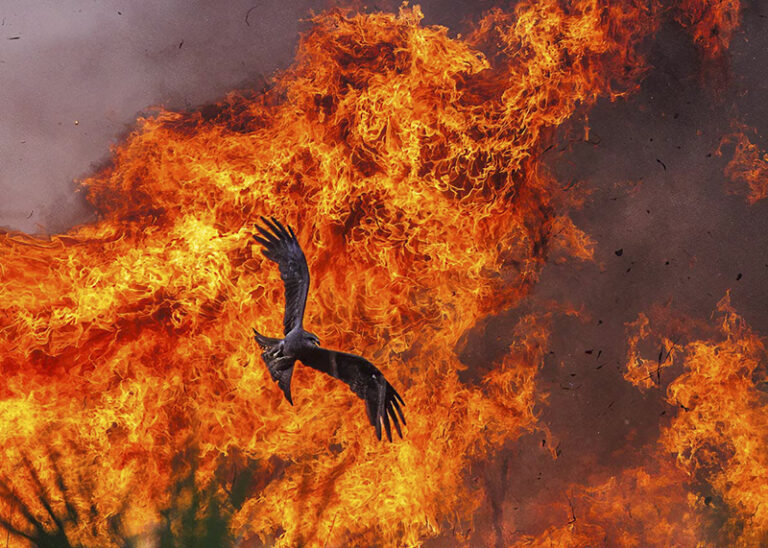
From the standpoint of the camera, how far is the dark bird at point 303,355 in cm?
497

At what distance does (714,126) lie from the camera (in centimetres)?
650

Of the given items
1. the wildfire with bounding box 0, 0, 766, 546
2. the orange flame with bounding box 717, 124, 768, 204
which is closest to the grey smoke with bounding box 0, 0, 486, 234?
the wildfire with bounding box 0, 0, 766, 546

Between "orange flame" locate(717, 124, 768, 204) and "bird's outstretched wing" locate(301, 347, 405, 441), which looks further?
"orange flame" locate(717, 124, 768, 204)

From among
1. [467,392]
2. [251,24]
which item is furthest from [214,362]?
[251,24]

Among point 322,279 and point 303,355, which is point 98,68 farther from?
point 303,355

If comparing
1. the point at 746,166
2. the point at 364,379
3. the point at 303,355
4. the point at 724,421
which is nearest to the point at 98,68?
the point at 303,355

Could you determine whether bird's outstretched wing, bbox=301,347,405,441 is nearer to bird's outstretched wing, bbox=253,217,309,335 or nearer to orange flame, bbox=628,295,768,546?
bird's outstretched wing, bbox=253,217,309,335

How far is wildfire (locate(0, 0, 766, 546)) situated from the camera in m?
6.22

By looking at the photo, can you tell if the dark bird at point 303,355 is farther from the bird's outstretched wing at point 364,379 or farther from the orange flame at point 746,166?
the orange flame at point 746,166

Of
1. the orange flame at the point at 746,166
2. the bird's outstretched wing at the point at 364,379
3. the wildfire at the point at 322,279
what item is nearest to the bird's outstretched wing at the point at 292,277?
the bird's outstretched wing at the point at 364,379

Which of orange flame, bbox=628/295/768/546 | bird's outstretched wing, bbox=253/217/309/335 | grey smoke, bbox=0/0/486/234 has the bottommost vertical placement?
orange flame, bbox=628/295/768/546

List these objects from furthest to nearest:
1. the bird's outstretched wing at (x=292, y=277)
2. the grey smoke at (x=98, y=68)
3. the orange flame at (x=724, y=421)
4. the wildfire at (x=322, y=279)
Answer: the orange flame at (x=724, y=421) → the grey smoke at (x=98, y=68) → the wildfire at (x=322, y=279) → the bird's outstretched wing at (x=292, y=277)

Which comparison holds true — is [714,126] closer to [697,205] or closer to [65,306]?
[697,205]

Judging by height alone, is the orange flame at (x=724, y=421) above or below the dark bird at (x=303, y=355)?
below
